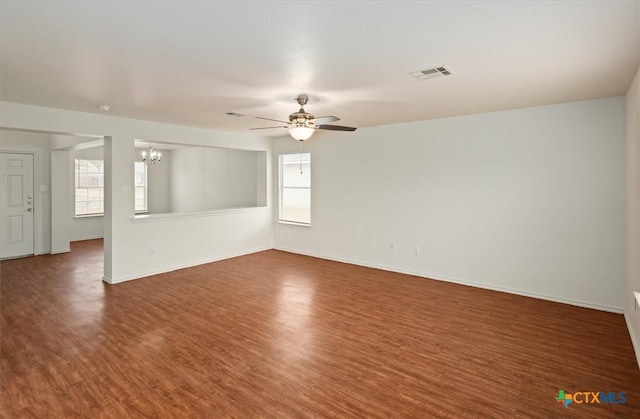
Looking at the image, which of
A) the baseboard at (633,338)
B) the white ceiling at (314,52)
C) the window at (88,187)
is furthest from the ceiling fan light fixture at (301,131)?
the window at (88,187)

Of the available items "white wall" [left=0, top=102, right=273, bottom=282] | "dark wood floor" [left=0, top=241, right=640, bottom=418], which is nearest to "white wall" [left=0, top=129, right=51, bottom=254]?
"dark wood floor" [left=0, top=241, right=640, bottom=418]

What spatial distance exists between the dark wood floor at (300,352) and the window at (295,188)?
246 centimetres

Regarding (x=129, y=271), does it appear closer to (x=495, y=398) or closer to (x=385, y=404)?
(x=385, y=404)

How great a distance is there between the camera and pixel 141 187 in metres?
9.85

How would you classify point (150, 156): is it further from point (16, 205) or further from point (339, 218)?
point (339, 218)

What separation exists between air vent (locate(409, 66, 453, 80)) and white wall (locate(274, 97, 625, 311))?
205 centimetres

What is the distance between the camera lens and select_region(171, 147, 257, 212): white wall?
7977mm

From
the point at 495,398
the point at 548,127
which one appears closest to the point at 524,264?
the point at 548,127

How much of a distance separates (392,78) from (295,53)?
104 cm

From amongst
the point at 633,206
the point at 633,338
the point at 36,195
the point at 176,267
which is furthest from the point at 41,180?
the point at 633,338

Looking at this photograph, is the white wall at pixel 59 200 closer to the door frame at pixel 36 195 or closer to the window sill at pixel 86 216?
the door frame at pixel 36 195

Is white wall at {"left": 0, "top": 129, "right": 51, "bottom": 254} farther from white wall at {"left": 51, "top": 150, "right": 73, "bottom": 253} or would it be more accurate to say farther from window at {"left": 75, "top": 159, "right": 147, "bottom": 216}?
window at {"left": 75, "top": 159, "right": 147, "bottom": 216}

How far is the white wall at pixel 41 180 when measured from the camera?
21.7ft

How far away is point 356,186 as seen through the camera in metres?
6.14
